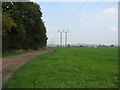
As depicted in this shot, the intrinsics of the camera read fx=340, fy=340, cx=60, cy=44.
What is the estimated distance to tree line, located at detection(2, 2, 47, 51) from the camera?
49769 millimetres

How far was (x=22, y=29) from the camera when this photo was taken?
174 feet

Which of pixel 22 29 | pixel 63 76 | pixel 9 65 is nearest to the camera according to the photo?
pixel 63 76

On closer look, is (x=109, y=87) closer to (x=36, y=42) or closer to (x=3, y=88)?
(x=3, y=88)

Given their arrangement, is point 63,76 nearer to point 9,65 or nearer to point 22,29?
point 9,65

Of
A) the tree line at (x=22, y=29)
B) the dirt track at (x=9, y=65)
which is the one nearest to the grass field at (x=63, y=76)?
the dirt track at (x=9, y=65)

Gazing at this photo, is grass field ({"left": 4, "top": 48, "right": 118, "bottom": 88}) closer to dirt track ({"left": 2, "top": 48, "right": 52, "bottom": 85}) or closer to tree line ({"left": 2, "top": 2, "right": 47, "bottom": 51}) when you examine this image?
dirt track ({"left": 2, "top": 48, "right": 52, "bottom": 85})

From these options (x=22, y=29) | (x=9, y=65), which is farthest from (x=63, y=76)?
(x=22, y=29)

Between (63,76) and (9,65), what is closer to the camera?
(63,76)

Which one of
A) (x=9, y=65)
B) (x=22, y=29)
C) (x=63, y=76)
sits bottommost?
(x=9, y=65)

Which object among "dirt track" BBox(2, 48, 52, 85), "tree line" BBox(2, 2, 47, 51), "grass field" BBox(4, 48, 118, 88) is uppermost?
"tree line" BBox(2, 2, 47, 51)

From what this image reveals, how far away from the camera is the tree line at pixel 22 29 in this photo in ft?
163

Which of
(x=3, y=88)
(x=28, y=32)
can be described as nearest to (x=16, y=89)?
(x=3, y=88)

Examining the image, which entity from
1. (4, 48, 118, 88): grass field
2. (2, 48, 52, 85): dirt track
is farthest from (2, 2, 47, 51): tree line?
(4, 48, 118, 88): grass field

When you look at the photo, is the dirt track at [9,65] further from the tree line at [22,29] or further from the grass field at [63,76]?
the tree line at [22,29]
